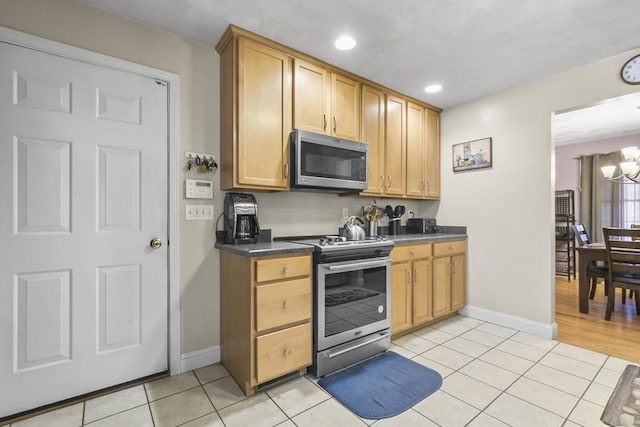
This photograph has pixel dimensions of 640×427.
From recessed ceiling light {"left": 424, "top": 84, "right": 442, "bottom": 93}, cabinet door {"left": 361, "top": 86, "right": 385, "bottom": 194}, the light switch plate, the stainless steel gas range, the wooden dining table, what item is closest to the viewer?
the stainless steel gas range

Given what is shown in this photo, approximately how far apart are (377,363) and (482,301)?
165 centimetres

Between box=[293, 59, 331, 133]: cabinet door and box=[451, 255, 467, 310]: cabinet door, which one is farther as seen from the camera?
box=[451, 255, 467, 310]: cabinet door

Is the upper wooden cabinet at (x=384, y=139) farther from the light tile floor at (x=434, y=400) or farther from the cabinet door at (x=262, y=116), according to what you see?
the light tile floor at (x=434, y=400)

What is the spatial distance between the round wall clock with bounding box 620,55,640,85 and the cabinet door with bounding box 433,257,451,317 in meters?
2.03

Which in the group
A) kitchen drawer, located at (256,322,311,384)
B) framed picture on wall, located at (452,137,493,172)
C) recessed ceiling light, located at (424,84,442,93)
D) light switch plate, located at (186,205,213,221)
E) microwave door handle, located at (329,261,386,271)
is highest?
recessed ceiling light, located at (424,84,442,93)

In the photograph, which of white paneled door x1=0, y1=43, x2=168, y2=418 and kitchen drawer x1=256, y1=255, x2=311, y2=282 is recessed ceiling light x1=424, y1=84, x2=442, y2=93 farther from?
white paneled door x1=0, y1=43, x2=168, y2=418

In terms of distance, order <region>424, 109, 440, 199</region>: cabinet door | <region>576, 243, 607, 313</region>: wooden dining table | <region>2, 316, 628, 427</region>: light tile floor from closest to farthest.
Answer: <region>2, 316, 628, 427</region>: light tile floor
<region>576, 243, 607, 313</region>: wooden dining table
<region>424, 109, 440, 199</region>: cabinet door

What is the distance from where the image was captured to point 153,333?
2033mm

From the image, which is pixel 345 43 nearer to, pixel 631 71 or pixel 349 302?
pixel 349 302

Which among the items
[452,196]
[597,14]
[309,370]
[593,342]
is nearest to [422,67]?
[597,14]

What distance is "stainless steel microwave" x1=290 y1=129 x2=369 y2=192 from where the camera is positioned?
7.56 ft

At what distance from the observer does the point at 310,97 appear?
8.02ft

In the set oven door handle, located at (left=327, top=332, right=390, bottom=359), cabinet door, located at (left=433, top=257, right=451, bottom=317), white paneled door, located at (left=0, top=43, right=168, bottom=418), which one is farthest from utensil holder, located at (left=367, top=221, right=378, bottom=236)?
white paneled door, located at (left=0, top=43, right=168, bottom=418)

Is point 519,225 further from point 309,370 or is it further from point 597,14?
point 309,370
